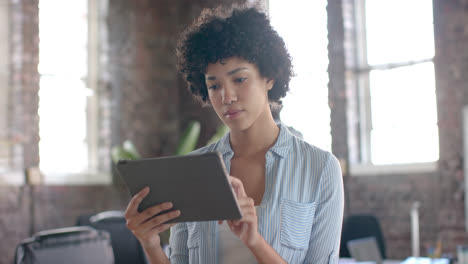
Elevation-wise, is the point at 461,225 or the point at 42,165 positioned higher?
the point at 42,165

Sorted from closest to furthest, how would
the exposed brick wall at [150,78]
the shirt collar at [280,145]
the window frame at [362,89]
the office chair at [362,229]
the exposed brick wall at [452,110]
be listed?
the shirt collar at [280,145], the office chair at [362,229], the exposed brick wall at [452,110], the window frame at [362,89], the exposed brick wall at [150,78]

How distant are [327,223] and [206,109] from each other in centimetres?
591

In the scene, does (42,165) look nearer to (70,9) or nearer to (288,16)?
(70,9)

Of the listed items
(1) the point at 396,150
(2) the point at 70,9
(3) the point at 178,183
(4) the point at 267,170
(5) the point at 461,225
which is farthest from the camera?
(2) the point at 70,9

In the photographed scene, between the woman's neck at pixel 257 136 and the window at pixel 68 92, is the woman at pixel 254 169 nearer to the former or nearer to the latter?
the woman's neck at pixel 257 136

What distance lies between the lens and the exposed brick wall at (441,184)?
558 centimetres

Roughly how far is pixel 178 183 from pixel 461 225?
15.7 ft

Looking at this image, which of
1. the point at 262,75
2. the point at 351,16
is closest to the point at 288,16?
the point at 351,16

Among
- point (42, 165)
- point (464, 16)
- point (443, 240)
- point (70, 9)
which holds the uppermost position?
point (70, 9)

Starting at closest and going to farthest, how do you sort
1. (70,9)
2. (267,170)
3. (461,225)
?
(267,170), (461,225), (70,9)

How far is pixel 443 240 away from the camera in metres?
5.63

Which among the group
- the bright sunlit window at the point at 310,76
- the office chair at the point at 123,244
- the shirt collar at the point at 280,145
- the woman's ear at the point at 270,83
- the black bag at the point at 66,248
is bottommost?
the office chair at the point at 123,244

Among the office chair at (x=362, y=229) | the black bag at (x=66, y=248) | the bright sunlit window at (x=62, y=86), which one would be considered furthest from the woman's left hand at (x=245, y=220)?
the bright sunlit window at (x=62, y=86)

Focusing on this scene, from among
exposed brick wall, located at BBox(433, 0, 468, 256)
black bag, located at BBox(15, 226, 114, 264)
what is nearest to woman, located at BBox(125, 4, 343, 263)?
black bag, located at BBox(15, 226, 114, 264)
